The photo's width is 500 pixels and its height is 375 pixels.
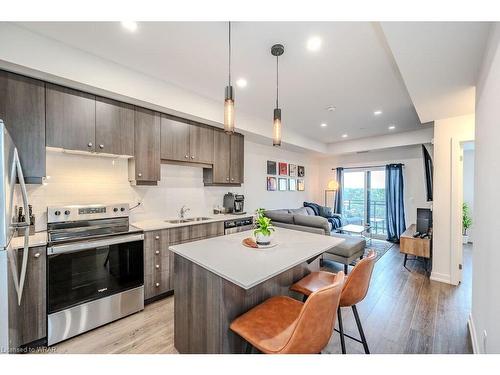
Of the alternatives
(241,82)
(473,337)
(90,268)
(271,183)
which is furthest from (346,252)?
(90,268)

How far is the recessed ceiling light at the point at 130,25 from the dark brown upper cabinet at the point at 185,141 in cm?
121

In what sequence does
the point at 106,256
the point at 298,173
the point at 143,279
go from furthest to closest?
the point at 298,173 → the point at 143,279 → the point at 106,256

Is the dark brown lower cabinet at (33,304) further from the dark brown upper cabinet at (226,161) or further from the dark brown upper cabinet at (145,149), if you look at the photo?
the dark brown upper cabinet at (226,161)

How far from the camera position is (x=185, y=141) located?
126 inches

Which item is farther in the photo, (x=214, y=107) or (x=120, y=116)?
(x=214, y=107)

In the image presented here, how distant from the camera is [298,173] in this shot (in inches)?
249

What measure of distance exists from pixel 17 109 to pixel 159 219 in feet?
6.24

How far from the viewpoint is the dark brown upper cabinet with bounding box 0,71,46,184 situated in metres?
1.88

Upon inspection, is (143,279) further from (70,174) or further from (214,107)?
(214,107)

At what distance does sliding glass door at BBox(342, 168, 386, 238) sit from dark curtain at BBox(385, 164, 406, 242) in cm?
33

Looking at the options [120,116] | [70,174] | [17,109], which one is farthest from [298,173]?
[17,109]

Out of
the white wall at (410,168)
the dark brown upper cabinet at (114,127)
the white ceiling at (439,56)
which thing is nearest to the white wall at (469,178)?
the white wall at (410,168)

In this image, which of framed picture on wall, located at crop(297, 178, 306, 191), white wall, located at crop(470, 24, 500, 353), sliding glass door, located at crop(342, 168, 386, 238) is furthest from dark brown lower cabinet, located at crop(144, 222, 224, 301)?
sliding glass door, located at crop(342, 168, 386, 238)

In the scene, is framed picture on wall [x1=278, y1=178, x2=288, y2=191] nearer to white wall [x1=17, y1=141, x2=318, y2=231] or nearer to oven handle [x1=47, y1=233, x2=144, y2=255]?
white wall [x1=17, y1=141, x2=318, y2=231]
